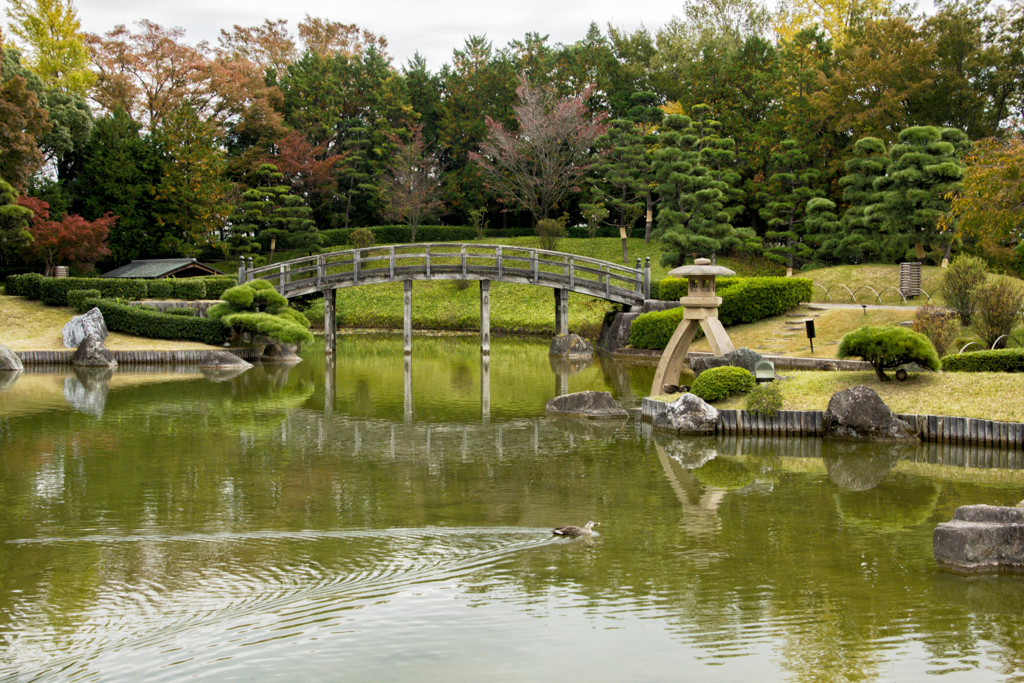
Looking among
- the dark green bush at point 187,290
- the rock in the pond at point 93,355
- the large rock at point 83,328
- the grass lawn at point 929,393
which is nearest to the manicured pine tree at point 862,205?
the grass lawn at point 929,393

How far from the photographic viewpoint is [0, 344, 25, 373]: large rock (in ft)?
76.2

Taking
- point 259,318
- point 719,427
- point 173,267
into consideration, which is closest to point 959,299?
point 719,427

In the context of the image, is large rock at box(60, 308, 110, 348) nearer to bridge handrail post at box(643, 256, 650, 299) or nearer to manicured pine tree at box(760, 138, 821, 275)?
bridge handrail post at box(643, 256, 650, 299)

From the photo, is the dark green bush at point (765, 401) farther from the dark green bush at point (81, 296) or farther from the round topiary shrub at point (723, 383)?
the dark green bush at point (81, 296)

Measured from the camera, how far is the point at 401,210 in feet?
146

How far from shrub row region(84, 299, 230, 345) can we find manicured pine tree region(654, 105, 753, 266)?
17.3 meters

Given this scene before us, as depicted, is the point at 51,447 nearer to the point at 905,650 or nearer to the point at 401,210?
the point at 905,650

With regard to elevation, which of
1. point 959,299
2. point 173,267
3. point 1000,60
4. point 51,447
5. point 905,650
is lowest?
point 905,650

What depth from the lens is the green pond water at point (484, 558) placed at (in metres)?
5.66

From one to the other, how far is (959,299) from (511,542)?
16.7 m

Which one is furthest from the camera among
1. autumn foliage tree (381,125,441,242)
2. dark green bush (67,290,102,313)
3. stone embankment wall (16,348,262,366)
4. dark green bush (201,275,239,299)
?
autumn foliage tree (381,125,441,242)

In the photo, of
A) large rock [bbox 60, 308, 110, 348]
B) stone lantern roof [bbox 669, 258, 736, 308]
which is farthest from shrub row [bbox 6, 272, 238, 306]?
stone lantern roof [bbox 669, 258, 736, 308]

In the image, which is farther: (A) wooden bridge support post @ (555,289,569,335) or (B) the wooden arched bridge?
(A) wooden bridge support post @ (555,289,569,335)

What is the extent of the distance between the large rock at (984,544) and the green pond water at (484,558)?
0.20 m
